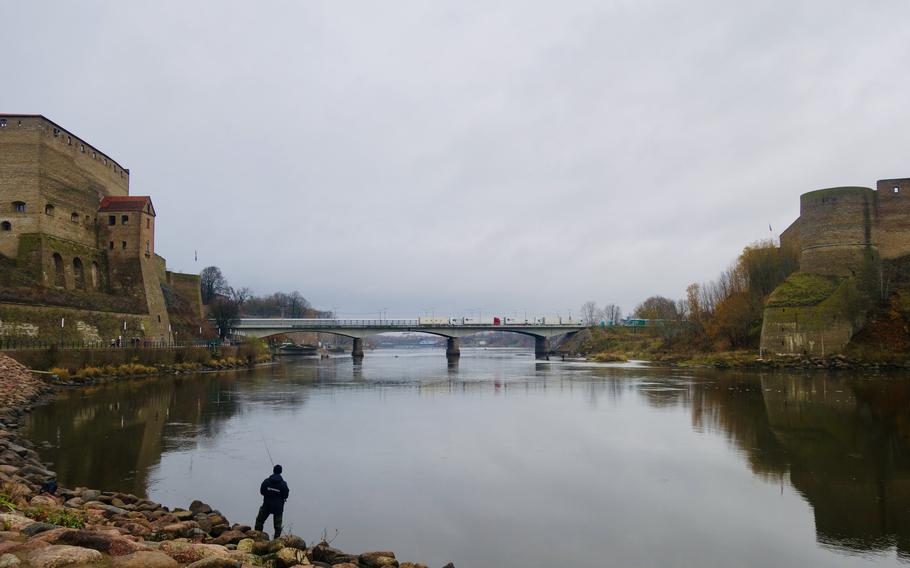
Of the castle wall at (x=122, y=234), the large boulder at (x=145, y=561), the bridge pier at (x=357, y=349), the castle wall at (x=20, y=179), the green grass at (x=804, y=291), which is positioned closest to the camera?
the large boulder at (x=145, y=561)

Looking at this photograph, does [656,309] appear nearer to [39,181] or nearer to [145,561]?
[39,181]


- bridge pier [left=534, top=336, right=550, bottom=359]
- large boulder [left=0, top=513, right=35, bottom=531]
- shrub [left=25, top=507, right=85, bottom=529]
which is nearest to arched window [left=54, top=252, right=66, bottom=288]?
shrub [left=25, top=507, right=85, bottom=529]

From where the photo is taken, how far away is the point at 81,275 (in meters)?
40.8

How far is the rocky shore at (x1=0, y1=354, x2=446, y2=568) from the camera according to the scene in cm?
508

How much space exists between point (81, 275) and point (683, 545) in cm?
4464

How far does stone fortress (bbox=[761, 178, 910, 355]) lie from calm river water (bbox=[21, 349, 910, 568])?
19.5 meters

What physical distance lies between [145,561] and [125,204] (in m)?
47.5

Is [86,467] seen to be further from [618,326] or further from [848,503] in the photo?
[618,326]

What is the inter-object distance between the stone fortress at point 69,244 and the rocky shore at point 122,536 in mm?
27469

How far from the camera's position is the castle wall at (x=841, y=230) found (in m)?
43.6

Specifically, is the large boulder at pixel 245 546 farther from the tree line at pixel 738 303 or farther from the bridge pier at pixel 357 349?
the bridge pier at pixel 357 349

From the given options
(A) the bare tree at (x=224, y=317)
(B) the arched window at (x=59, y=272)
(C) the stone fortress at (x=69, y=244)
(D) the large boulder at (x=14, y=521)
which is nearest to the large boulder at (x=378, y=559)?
(D) the large boulder at (x=14, y=521)

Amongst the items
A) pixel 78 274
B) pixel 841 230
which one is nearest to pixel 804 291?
pixel 841 230

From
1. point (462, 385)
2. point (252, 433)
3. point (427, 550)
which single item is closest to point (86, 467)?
point (252, 433)
